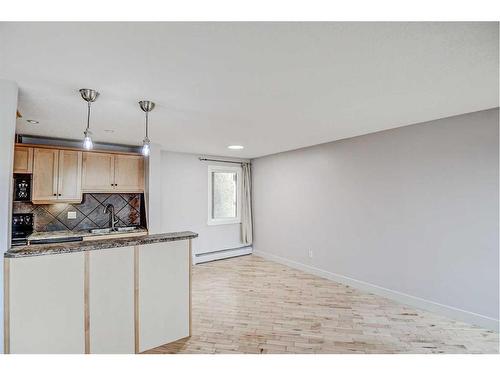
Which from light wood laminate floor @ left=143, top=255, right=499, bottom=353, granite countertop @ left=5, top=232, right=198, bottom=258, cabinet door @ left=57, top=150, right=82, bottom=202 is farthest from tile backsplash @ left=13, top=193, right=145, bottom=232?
granite countertop @ left=5, top=232, right=198, bottom=258

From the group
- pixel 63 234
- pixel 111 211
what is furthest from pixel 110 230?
pixel 63 234

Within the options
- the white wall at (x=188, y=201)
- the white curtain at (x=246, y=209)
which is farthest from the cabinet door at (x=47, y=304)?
the white curtain at (x=246, y=209)

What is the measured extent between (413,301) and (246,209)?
3.67 metres

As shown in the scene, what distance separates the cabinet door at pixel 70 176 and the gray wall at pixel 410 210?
3722 mm

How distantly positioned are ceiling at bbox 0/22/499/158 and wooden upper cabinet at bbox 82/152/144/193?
1037mm

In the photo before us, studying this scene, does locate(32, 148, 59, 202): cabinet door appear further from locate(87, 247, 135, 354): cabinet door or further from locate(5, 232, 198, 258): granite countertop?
locate(87, 247, 135, 354): cabinet door

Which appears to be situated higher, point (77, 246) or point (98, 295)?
point (77, 246)

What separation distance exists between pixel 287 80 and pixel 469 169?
8.00 ft

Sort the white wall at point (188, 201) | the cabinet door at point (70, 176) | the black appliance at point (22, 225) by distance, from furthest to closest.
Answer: the white wall at point (188, 201) < the cabinet door at point (70, 176) < the black appliance at point (22, 225)

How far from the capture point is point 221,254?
5738 millimetres

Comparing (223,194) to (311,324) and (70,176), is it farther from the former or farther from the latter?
(311,324)

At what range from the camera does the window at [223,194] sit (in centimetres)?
568

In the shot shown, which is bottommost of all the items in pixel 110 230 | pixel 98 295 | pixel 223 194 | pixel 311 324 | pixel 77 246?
pixel 311 324

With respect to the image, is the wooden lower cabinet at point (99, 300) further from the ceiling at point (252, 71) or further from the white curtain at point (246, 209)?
the white curtain at point (246, 209)
